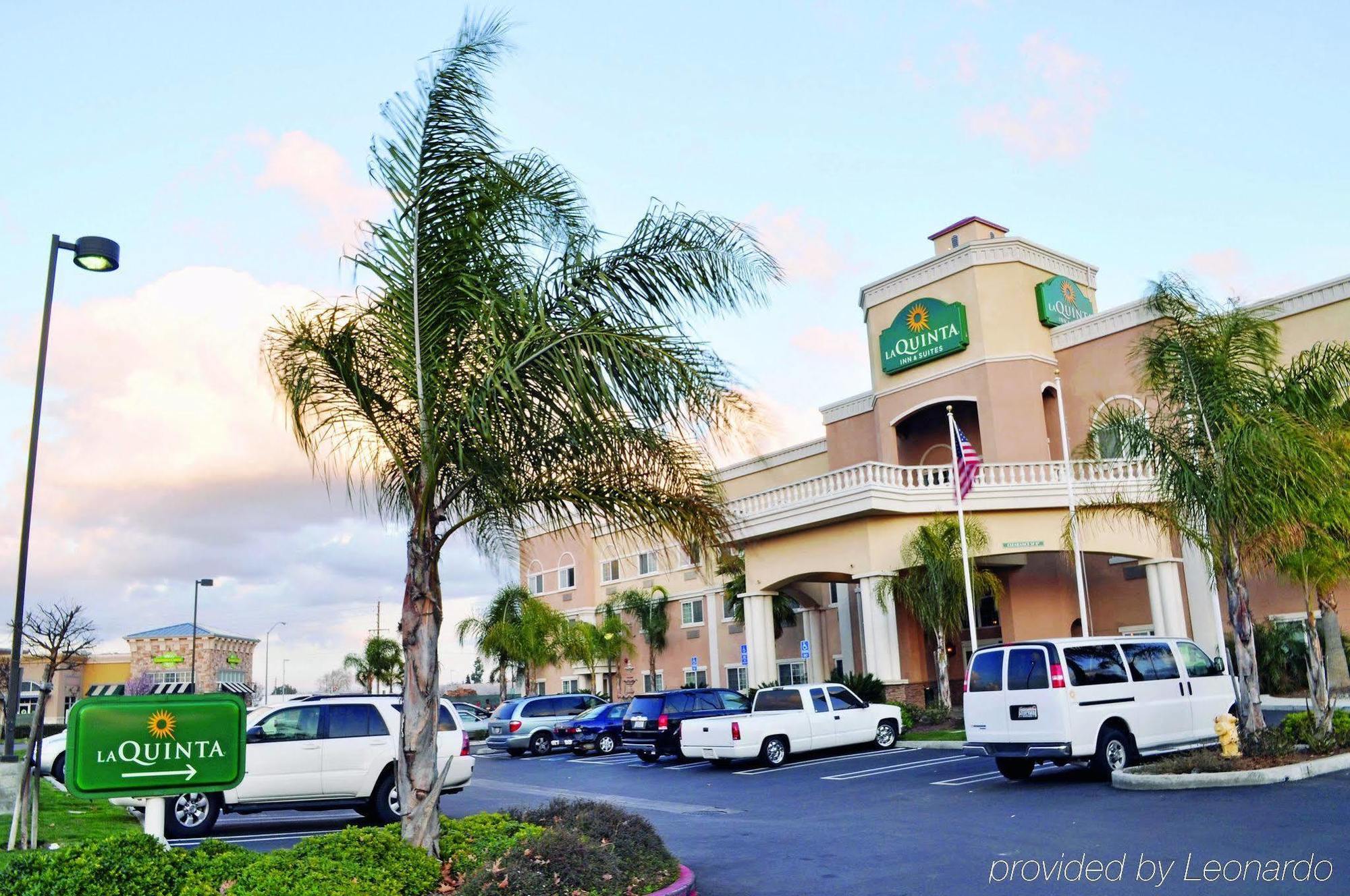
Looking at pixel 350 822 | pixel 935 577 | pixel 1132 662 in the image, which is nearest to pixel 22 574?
pixel 350 822

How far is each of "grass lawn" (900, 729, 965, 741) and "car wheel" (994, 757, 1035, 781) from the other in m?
6.72

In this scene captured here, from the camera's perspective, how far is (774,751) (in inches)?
874

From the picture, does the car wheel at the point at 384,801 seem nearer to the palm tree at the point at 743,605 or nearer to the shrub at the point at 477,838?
the shrub at the point at 477,838

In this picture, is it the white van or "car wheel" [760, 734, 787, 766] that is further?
"car wheel" [760, 734, 787, 766]

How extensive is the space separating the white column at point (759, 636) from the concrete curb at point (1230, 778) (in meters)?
18.8

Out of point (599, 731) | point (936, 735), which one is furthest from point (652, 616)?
point (936, 735)

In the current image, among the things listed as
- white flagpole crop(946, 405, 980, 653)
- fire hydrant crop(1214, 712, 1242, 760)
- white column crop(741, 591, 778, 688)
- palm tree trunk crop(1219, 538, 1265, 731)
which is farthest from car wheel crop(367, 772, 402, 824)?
white column crop(741, 591, 778, 688)

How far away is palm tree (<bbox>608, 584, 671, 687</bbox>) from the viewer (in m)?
48.8

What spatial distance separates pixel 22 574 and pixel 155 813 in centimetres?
609

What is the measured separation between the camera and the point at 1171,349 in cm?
1700

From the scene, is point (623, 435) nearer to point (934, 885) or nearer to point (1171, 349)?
point (934, 885)

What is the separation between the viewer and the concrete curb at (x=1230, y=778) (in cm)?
1374

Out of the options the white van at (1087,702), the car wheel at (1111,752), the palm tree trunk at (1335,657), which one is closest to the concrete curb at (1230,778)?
the car wheel at (1111,752)

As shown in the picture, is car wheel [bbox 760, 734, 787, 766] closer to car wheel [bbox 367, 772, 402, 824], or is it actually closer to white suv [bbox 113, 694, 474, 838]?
white suv [bbox 113, 694, 474, 838]
